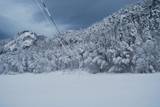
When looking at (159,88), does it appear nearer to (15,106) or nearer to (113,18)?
(15,106)

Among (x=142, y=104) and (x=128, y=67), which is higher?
(x=128, y=67)

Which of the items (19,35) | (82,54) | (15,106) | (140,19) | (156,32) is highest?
(19,35)

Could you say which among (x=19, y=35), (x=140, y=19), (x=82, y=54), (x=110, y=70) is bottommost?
(x=110, y=70)

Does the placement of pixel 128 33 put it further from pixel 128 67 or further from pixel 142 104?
pixel 142 104

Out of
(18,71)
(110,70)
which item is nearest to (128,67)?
(110,70)

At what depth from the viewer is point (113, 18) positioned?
25.0 m

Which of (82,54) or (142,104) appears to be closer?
(142,104)

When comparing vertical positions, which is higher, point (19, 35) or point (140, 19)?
point (19, 35)

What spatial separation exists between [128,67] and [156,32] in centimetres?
381

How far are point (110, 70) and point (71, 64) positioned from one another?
18.3 ft

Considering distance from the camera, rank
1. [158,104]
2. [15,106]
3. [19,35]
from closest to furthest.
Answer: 1. [158,104]
2. [15,106]
3. [19,35]

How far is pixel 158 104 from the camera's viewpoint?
455 cm

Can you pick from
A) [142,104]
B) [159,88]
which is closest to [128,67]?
[159,88]

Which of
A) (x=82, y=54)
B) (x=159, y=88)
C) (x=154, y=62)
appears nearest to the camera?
(x=159, y=88)
